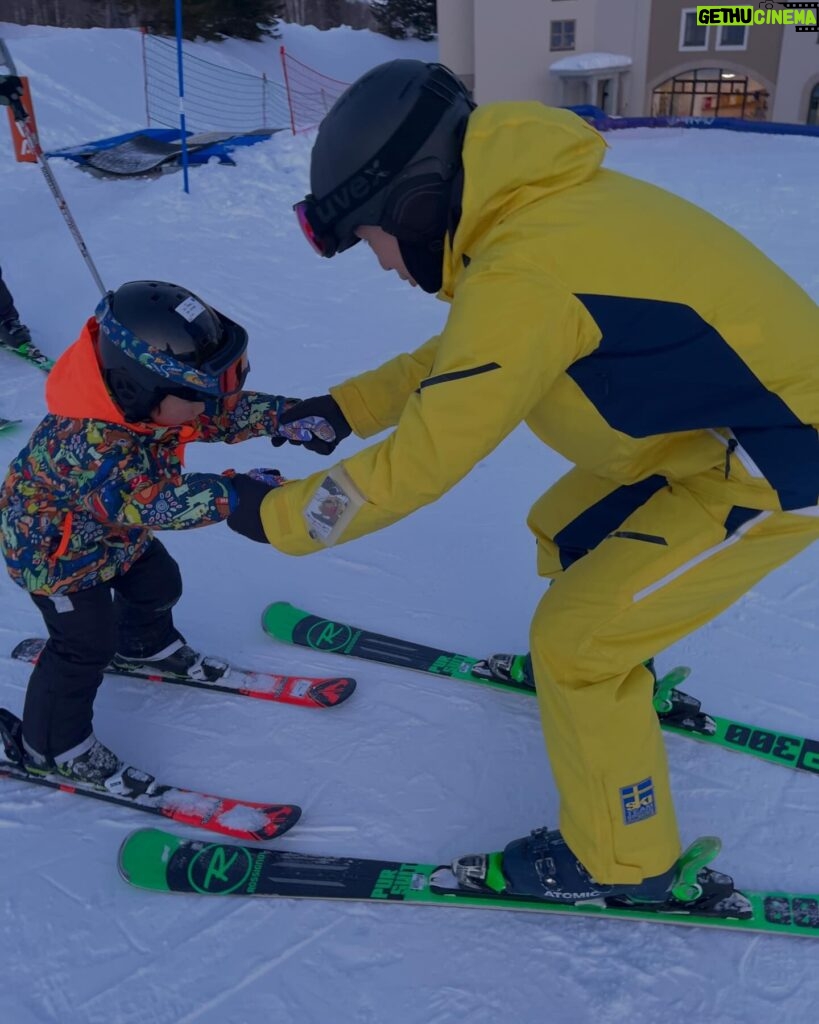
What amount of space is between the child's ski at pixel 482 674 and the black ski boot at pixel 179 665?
34 centimetres

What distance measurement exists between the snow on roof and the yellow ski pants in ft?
69.3

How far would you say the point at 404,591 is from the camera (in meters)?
3.63

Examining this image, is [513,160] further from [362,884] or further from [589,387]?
[362,884]

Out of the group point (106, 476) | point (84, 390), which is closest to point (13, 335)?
point (84, 390)

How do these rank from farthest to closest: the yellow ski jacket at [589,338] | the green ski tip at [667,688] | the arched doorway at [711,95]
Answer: the arched doorway at [711,95] < the green ski tip at [667,688] < the yellow ski jacket at [589,338]

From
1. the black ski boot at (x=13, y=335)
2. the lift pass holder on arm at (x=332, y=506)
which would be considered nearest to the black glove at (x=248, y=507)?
the lift pass holder on arm at (x=332, y=506)

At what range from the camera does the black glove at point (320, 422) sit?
2346 millimetres

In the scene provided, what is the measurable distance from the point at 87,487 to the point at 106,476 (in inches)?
2.5

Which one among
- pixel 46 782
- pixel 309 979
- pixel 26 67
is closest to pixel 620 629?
pixel 309 979

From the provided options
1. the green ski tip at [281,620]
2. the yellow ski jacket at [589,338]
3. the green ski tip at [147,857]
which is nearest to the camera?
the yellow ski jacket at [589,338]

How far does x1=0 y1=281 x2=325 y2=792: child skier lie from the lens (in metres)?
2.09

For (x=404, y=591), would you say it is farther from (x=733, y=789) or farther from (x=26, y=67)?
(x=26, y=67)

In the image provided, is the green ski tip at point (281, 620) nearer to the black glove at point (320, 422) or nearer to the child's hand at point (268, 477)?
the black glove at point (320, 422)
